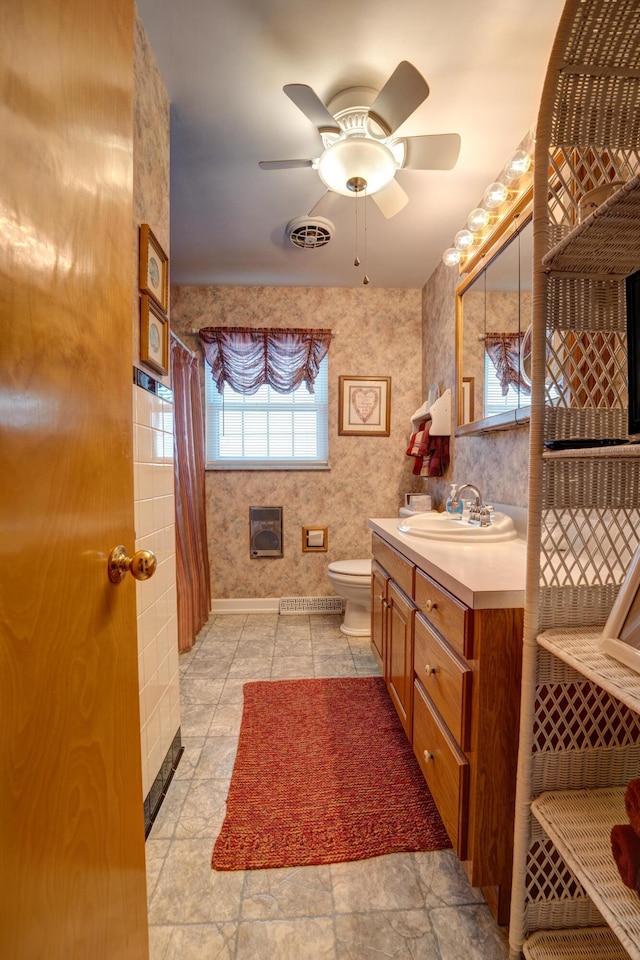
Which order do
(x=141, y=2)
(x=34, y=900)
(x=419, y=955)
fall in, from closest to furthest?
(x=34, y=900), (x=419, y=955), (x=141, y=2)

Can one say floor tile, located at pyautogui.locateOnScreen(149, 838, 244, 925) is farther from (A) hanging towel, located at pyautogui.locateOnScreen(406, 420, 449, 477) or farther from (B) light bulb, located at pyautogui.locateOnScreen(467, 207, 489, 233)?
(B) light bulb, located at pyautogui.locateOnScreen(467, 207, 489, 233)

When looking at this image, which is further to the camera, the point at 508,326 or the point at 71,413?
the point at 508,326

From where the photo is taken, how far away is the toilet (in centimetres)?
260

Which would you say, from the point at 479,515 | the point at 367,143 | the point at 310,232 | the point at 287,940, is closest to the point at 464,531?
the point at 479,515

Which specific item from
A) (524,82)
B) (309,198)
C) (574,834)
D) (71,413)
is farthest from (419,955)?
(309,198)

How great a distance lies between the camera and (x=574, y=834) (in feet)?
2.58

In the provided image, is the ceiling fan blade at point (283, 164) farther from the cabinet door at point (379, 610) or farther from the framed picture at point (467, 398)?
the cabinet door at point (379, 610)

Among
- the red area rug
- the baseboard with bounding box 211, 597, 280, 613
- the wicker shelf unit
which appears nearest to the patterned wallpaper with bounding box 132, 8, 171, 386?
the wicker shelf unit

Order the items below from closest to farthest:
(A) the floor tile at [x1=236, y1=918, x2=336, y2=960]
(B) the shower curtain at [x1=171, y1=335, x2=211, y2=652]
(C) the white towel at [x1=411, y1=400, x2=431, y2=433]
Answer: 1. (A) the floor tile at [x1=236, y1=918, x2=336, y2=960]
2. (B) the shower curtain at [x1=171, y1=335, x2=211, y2=652]
3. (C) the white towel at [x1=411, y1=400, x2=431, y2=433]

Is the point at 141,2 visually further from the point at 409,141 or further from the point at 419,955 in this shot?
the point at 419,955

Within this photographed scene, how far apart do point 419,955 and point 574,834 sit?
0.52 m

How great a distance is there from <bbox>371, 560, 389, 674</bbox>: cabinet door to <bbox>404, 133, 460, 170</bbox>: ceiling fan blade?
1753 millimetres

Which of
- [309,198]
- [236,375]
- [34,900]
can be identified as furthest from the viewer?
[236,375]

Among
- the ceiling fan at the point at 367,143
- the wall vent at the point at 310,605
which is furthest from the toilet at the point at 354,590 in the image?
the ceiling fan at the point at 367,143
